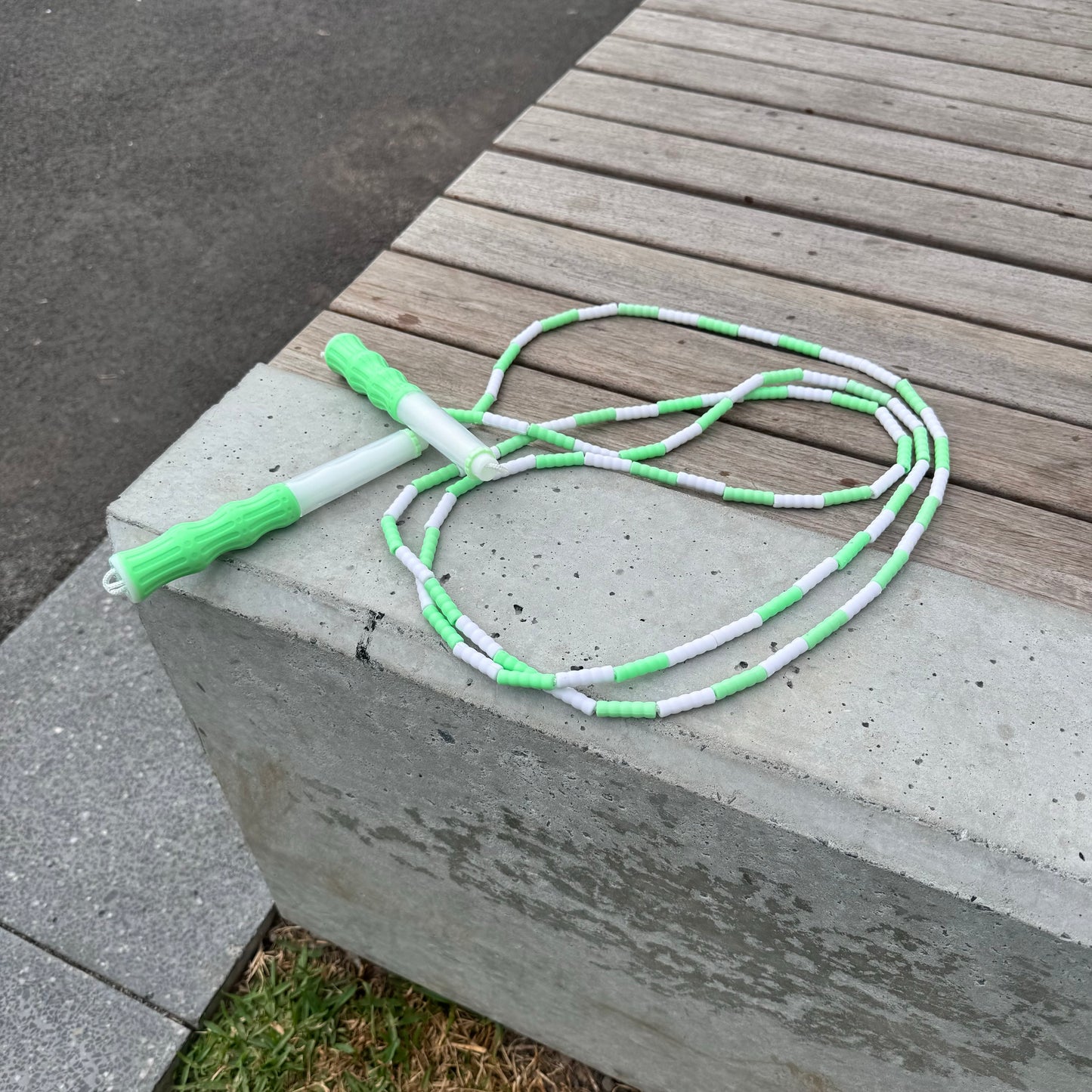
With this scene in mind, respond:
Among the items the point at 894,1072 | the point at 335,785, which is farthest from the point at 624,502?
the point at 894,1072

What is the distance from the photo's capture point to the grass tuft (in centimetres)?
150

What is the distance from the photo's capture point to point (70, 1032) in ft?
4.85

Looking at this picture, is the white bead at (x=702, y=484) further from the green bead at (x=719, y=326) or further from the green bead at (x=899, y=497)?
the green bead at (x=719, y=326)

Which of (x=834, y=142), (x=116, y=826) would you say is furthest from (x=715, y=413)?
(x=116, y=826)

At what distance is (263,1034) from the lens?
1.53 metres

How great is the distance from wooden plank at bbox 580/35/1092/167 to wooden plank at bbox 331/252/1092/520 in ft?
2.27

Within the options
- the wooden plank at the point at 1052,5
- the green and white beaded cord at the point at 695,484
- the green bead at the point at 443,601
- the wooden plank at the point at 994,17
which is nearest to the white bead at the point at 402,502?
the green and white beaded cord at the point at 695,484

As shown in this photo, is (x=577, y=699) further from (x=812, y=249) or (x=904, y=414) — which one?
(x=812, y=249)

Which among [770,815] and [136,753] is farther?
[136,753]

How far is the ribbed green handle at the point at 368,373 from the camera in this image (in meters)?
1.14

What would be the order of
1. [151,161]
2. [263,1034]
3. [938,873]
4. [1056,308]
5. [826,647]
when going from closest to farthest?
1. [938,873]
2. [826,647]
3. [1056,308]
4. [263,1034]
5. [151,161]

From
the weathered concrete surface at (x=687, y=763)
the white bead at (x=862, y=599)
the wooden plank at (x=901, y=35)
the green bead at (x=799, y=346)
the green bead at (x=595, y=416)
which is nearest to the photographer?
the weathered concrete surface at (x=687, y=763)

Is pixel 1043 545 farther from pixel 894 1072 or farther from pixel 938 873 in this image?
pixel 894 1072

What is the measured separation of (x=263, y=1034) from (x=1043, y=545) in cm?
126
